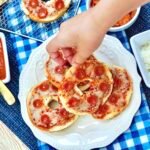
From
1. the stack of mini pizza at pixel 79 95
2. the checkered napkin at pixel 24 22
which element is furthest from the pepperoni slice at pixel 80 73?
the checkered napkin at pixel 24 22

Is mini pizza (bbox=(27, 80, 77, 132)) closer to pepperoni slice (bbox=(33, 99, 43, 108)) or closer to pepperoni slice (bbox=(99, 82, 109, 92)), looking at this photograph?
pepperoni slice (bbox=(33, 99, 43, 108))

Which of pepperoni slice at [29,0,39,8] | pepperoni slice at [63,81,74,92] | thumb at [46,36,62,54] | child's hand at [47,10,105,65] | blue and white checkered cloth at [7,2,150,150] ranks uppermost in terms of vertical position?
child's hand at [47,10,105,65]

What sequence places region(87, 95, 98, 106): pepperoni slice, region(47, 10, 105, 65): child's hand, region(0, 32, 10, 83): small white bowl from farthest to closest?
region(0, 32, 10, 83): small white bowl < region(87, 95, 98, 106): pepperoni slice < region(47, 10, 105, 65): child's hand

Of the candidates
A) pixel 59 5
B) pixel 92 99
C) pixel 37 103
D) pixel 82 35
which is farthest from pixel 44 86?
pixel 82 35

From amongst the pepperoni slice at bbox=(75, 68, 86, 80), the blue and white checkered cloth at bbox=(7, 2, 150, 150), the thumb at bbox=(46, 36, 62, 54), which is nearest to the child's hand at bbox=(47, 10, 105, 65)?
the thumb at bbox=(46, 36, 62, 54)

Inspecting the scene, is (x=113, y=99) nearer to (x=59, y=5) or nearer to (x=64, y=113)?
(x=64, y=113)

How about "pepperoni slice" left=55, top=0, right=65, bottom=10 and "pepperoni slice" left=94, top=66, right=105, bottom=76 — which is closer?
"pepperoni slice" left=94, top=66, right=105, bottom=76

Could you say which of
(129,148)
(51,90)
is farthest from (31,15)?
(129,148)

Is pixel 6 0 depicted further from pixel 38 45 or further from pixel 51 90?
pixel 51 90

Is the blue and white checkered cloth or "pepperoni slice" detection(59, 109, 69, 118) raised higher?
"pepperoni slice" detection(59, 109, 69, 118)
